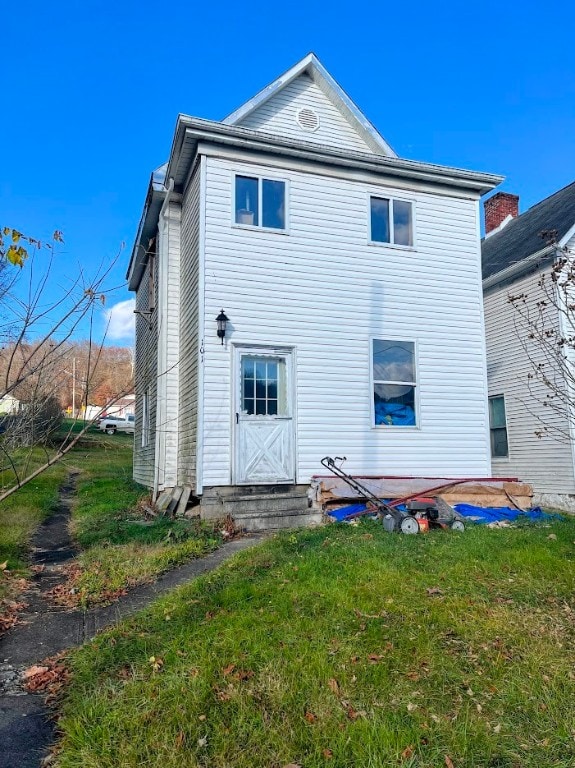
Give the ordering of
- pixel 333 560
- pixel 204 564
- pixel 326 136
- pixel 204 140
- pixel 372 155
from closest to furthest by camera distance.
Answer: pixel 333 560, pixel 204 564, pixel 204 140, pixel 372 155, pixel 326 136

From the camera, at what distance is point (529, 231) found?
16.2 m

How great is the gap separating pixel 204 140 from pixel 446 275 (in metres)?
5.32

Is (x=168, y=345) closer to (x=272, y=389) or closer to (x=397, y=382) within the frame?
(x=272, y=389)

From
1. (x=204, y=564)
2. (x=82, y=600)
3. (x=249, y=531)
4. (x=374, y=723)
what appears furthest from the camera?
(x=249, y=531)

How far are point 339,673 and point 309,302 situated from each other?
7542 mm

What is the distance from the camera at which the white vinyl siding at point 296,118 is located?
37.2 feet

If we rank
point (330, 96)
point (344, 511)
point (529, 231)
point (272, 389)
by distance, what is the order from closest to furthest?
1. point (344, 511)
2. point (272, 389)
3. point (330, 96)
4. point (529, 231)

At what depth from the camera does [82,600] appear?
557cm

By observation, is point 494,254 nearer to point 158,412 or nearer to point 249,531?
point 158,412

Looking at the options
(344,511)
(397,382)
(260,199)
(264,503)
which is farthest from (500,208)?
(264,503)

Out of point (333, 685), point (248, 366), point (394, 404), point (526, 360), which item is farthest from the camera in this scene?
point (526, 360)

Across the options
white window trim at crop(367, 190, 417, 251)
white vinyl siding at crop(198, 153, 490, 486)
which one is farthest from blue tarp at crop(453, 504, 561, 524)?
white window trim at crop(367, 190, 417, 251)

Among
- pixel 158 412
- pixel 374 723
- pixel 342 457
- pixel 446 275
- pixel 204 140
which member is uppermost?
pixel 204 140

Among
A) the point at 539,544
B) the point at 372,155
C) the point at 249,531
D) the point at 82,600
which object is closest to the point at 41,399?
the point at 82,600
